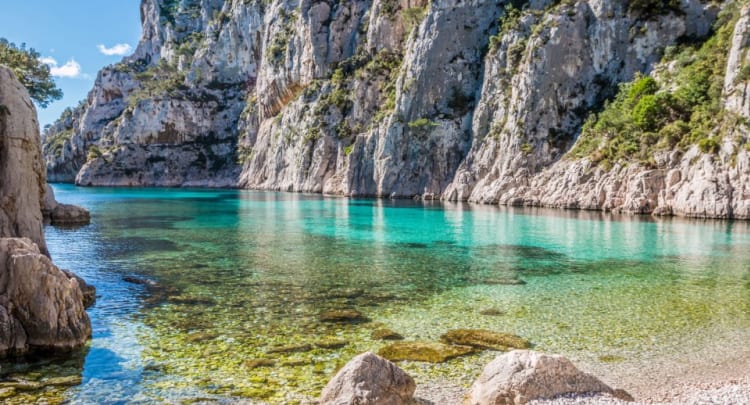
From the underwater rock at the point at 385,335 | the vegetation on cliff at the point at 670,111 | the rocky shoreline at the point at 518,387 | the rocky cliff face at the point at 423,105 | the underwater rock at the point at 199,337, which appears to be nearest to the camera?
the rocky shoreline at the point at 518,387

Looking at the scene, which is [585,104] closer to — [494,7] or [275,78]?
[494,7]

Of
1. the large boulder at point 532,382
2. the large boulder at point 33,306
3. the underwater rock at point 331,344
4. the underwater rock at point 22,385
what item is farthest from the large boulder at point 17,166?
the large boulder at point 532,382

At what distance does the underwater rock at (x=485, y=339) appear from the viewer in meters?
12.2

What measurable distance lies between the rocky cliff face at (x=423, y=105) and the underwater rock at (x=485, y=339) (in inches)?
1406

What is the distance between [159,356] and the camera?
11.4 metres

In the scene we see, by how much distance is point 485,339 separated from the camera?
12.6m

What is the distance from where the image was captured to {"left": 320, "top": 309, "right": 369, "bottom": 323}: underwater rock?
1427cm

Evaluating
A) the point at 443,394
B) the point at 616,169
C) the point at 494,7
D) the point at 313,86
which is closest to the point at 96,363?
the point at 443,394

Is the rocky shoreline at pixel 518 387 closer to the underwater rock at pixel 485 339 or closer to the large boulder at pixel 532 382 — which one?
the large boulder at pixel 532 382

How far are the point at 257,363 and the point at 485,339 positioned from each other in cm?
523

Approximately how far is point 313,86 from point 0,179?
84.8 meters

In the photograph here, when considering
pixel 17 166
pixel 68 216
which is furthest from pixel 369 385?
pixel 68 216

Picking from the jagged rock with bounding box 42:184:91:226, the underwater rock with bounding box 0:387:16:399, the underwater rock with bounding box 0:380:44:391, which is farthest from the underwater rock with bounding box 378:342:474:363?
the jagged rock with bounding box 42:184:91:226

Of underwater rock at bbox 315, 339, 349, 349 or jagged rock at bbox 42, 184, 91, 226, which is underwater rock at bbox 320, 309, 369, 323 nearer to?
underwater rock at bbox 315, 339, 349, 349
